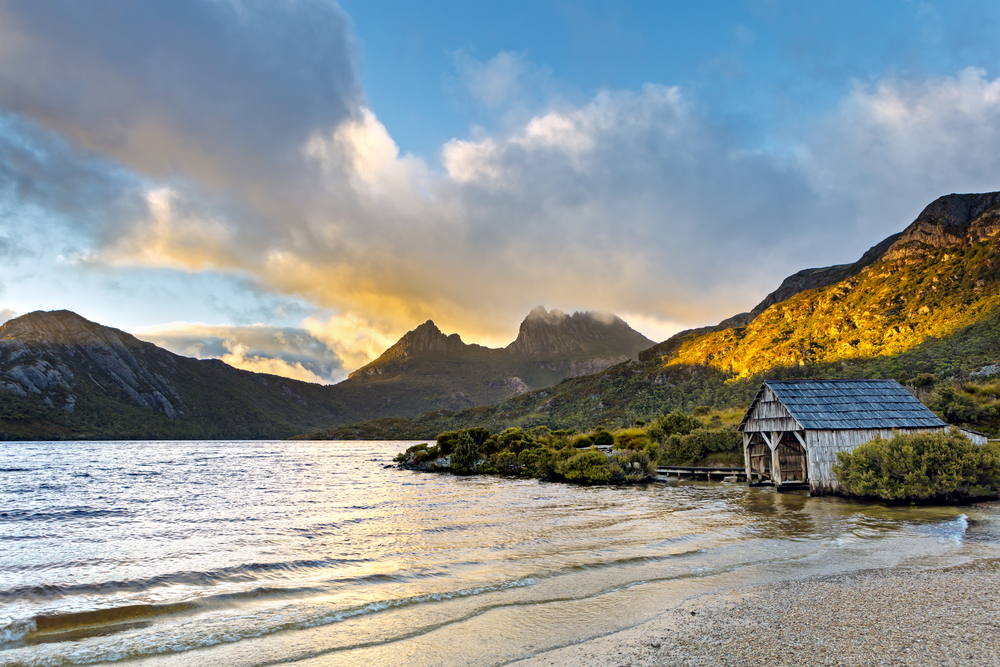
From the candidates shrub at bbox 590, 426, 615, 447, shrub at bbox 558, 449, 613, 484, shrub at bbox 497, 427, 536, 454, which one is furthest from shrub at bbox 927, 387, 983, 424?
shrub at bbox 497, 427, 536, 454

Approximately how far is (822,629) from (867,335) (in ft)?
301

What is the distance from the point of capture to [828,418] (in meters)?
26.2

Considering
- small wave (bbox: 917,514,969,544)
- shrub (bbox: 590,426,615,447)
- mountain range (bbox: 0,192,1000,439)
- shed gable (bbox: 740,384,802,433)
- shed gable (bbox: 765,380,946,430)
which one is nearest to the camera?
small wave (bbox: 917,514,969,544)

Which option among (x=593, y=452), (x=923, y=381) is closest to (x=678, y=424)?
(x=593, y=452)

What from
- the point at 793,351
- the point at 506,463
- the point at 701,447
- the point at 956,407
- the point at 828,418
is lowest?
the point at 506,463

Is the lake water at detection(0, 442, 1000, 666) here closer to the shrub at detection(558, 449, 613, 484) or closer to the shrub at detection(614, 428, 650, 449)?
the shrub at detection(558, 449, 613, 484)

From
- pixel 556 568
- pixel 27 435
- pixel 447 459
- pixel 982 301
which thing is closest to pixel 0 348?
pixel 27 435

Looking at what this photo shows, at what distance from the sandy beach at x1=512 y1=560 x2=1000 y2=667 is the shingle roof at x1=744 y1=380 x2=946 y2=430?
56.0ft

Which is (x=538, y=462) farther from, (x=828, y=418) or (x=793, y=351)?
(x=793, y=351)

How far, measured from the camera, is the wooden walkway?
36.4 meters

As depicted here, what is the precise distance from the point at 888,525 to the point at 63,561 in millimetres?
27132

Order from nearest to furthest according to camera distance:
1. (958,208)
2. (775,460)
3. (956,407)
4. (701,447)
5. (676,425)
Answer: (775,460)
(956,407)
(701,447)
(676,425)
(958,208)

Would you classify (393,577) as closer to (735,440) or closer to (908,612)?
(908,612)

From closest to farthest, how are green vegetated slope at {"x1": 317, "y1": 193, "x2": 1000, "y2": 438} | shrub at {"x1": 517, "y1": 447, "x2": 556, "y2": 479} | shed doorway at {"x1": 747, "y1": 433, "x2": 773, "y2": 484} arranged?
shed doorway at {"x1": 747, "y1": 433, "x2": 773, "y2": 484} < shrub at {"x1": 517, "y1": 447, "x2": 556, "y2": 479} < green vegetated slope at {"x1": 317, "y1": 193, "x2": 1000, "y2": 438}
